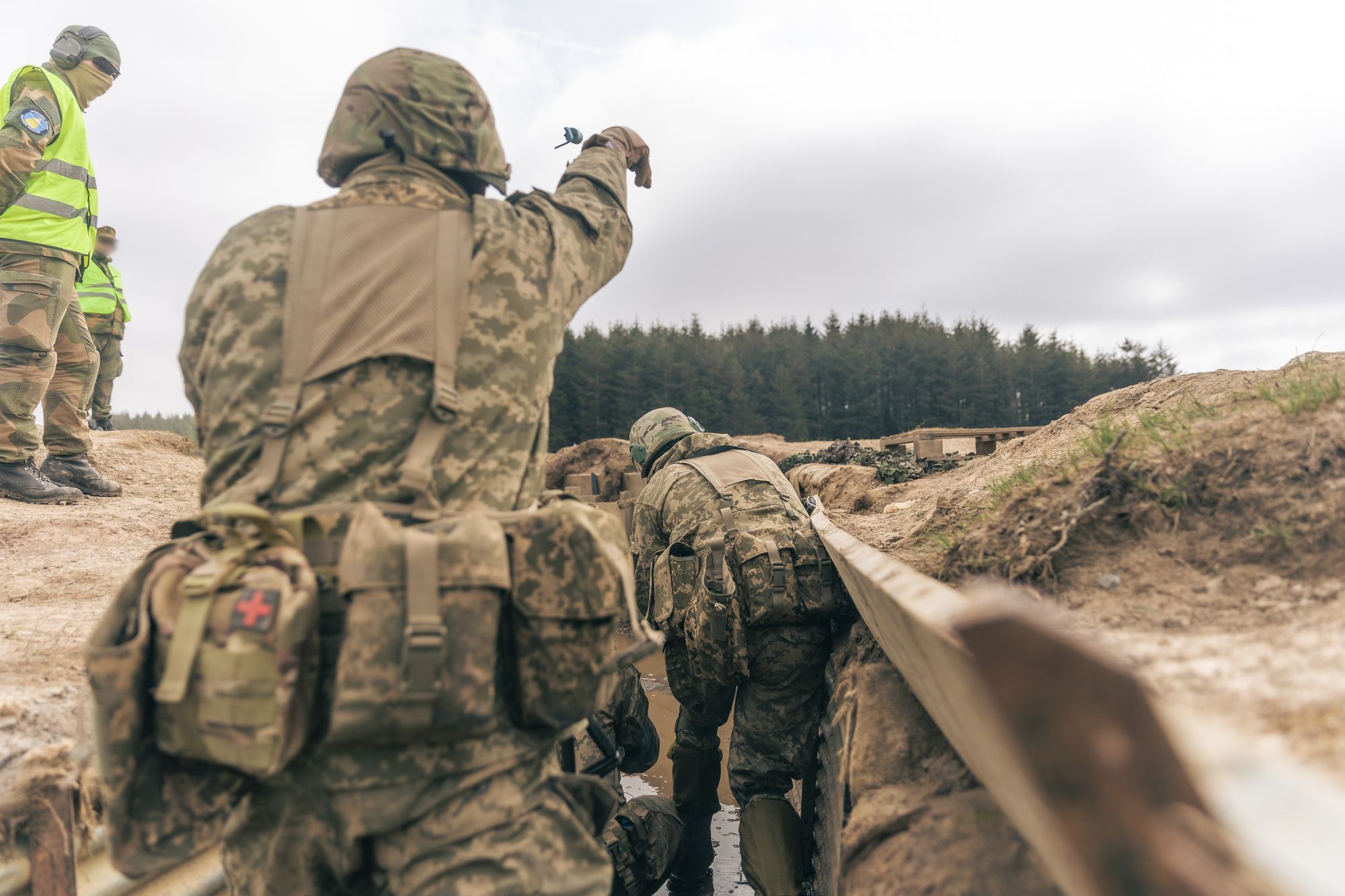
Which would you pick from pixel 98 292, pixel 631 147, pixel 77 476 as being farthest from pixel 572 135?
pixel 98 292

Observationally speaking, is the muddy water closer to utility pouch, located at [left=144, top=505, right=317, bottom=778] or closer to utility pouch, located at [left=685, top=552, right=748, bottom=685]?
utility pouch, located at [left=685, top=552, right=748, bottom=685]

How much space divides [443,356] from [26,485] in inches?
194

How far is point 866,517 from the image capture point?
507 cm

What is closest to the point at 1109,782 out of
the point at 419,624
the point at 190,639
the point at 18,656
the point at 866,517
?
the point at 419,624

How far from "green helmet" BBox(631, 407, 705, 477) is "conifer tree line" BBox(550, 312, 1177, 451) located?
22.9 metres

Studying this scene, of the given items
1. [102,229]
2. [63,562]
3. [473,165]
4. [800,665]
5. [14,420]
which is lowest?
[800,665]

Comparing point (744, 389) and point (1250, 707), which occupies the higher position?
point (744, 389)

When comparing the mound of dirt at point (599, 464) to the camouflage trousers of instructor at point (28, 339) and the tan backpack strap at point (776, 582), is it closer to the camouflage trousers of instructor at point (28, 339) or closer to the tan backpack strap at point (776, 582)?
the camouflage trousers of instructor at point (28, 339)

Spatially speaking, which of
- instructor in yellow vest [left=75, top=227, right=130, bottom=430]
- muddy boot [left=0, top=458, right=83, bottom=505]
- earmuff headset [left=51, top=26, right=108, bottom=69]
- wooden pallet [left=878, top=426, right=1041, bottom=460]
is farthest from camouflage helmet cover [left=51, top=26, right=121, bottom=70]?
wooden pallet [left=878, top=426, right=1041, bottom=460]

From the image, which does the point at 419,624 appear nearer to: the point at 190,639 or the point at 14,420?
the point at 190,639

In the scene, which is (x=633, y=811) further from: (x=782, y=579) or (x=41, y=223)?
(x=41, y=223)

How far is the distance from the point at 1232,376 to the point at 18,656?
17.3 feet

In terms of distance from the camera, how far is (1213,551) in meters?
1.89

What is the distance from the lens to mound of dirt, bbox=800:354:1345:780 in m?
1.25
